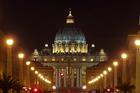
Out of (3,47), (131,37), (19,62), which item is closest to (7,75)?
(3,47)

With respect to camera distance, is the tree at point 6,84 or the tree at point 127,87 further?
the tree at point 127,87

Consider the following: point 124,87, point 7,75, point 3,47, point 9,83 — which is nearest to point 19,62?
point 3,47

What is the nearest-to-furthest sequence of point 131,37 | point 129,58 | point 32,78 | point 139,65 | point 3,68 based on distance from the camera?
point 139,65
point 3,68
point 129,58
point 131,37
point 32,78

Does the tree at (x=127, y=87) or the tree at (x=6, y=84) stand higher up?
the tree at (x=6, y=84)

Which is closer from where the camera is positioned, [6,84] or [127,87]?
[6,84]

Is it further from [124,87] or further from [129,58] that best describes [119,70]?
[124,87]

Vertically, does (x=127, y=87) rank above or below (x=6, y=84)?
below

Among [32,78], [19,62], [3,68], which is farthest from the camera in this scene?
[32,78]

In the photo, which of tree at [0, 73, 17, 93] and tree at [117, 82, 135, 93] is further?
tree at [117, 82, 135, 93]

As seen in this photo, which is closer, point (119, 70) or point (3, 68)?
point (3, 68)

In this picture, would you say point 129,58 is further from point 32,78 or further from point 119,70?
point 32,78

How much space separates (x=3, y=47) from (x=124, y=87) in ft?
37.5

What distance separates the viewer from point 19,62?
8062 cm

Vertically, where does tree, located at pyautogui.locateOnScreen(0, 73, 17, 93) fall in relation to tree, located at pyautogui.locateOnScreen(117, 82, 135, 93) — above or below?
above
